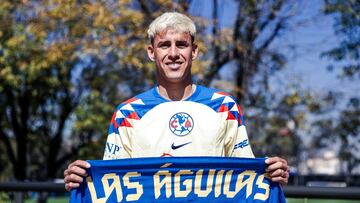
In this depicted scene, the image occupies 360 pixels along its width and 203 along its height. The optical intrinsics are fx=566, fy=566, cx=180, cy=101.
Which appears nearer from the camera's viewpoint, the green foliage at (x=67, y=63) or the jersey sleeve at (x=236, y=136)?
the jersey sleeve at (x=236, y=136)

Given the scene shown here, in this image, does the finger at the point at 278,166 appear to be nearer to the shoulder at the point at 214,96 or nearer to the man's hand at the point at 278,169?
the man's hand at the point at 278,169

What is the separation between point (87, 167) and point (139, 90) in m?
12.2

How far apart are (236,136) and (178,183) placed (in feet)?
1.22

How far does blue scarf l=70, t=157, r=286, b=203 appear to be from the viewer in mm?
2764

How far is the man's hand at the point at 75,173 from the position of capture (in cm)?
269

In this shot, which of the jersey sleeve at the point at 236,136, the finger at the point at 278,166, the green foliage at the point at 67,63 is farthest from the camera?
the green foliage at the point at 67,63

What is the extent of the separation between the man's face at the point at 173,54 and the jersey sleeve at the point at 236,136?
0.29 metres

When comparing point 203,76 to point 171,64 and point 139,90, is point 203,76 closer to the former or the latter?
point 139,90

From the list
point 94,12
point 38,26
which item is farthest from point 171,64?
point 38,26

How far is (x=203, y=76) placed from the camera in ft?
35.7

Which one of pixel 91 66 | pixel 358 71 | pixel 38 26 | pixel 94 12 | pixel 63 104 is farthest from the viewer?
pixel 63 104

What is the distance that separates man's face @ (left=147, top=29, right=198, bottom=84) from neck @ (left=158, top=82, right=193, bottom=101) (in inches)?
1.1

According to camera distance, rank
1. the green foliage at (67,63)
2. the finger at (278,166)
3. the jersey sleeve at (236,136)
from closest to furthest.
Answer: the finger at (278,166) < the jersey sleeve at (236,136) < the green foliage at (67,63)

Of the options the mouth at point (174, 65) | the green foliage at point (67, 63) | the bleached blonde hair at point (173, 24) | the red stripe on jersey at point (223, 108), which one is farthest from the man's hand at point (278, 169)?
the green foliage at point (67, 63)
